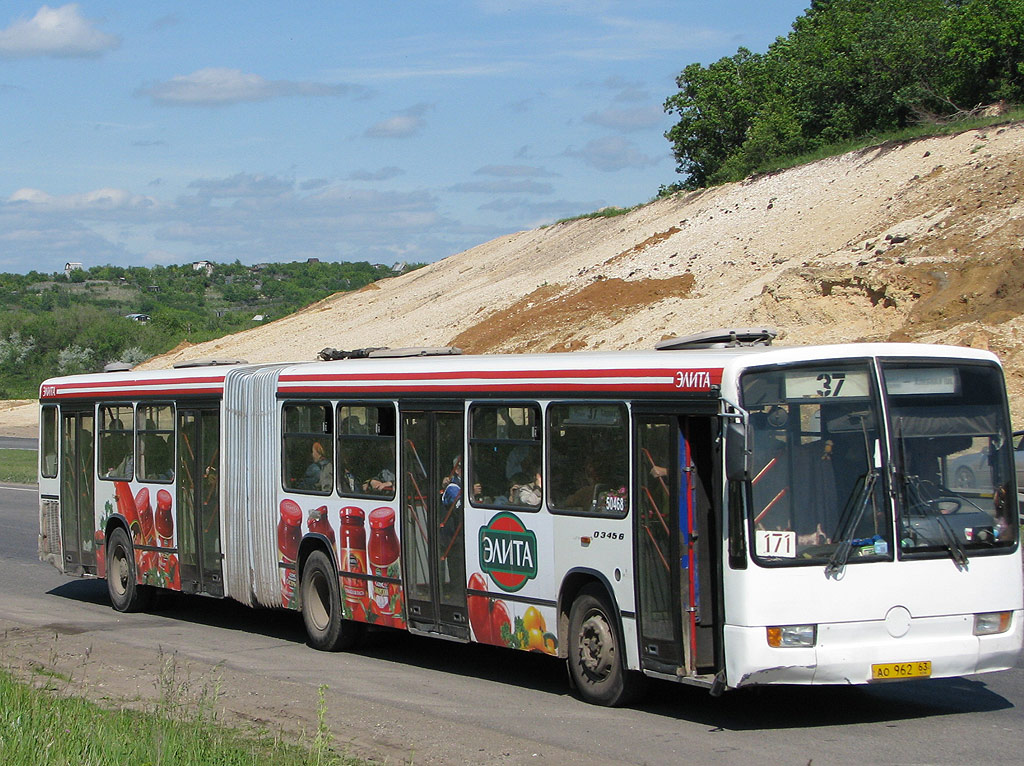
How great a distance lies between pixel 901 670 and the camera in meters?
8.82

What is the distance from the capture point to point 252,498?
14156 mm

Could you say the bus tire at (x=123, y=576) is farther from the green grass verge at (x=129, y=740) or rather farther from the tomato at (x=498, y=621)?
the green grass verge at (x=129, y=740)

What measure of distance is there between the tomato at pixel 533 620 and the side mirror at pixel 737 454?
256 centimetres

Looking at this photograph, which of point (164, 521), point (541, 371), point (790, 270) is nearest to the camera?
point (541, 371)

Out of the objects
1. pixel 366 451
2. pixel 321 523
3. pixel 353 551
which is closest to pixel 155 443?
pixel 321 523

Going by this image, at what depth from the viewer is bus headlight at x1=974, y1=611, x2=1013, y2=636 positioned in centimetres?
914

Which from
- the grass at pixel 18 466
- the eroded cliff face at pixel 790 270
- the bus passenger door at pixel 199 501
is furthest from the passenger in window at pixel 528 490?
the grass at pixel 18 466

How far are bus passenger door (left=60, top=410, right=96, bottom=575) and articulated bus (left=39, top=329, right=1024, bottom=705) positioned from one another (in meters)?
4.29

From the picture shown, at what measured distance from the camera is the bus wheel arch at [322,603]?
13023 mm

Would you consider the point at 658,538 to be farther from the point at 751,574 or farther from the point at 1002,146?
the point at 1002,146

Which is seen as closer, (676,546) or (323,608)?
(676,546)

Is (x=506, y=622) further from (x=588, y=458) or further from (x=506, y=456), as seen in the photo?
(x=588, y=458)

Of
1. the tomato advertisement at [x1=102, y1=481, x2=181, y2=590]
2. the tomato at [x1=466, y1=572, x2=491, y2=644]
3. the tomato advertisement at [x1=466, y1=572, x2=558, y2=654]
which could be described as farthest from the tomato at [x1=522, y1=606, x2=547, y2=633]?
Result: the tomato advertisement at [x1=102, y1=481, x2=181, y2=590]

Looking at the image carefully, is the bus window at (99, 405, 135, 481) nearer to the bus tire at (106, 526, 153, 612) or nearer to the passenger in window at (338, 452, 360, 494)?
the bus tire at (106, 526, 153, 612)
